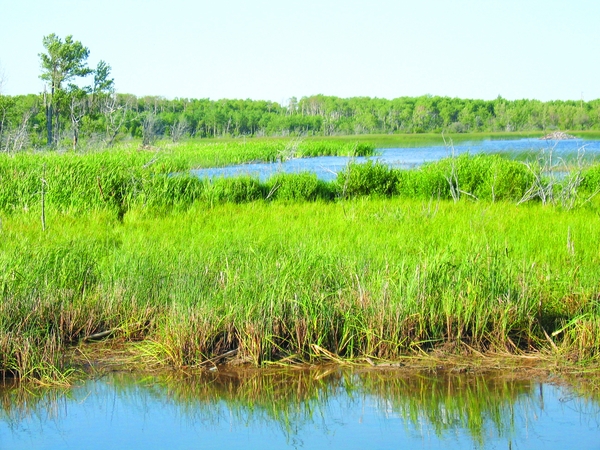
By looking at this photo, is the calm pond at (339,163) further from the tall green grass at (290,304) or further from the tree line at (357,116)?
the tree line at (357,116)

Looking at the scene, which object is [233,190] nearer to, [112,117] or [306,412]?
[306,412]

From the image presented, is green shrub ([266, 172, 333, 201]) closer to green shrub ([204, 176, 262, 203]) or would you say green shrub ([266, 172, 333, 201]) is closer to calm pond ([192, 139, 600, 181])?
green shrub ([204, 176, 262, 203])

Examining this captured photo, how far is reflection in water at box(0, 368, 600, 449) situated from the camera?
4465mm

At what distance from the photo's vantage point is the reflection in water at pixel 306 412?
4465 mm

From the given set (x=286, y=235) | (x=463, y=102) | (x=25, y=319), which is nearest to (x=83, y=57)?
(x=286, y=235)

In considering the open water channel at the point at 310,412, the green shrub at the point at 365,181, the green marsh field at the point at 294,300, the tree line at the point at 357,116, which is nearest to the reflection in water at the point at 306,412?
the open water channel at the point at 310,412

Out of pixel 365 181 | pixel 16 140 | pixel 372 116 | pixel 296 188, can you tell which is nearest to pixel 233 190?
pixel 296 188

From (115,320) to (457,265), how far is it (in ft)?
10.3

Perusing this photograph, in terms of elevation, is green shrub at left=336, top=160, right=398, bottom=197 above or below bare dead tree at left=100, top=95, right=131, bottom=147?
below

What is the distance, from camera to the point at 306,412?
16.1ft

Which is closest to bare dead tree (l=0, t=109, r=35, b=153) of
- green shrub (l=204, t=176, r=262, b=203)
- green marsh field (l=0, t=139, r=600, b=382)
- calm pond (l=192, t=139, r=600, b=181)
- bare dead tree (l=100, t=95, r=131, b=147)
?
bare dead tree (l=100, t=95, r=131, b=147)

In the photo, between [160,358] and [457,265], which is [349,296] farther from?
[160,358]

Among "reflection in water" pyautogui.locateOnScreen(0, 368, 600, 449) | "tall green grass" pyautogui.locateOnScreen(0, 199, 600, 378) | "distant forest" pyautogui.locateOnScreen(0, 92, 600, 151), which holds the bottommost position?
"reflection in water" pyautogui.locateOnScreen(0, 368, 600, 449)

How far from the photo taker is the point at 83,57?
152 feet
